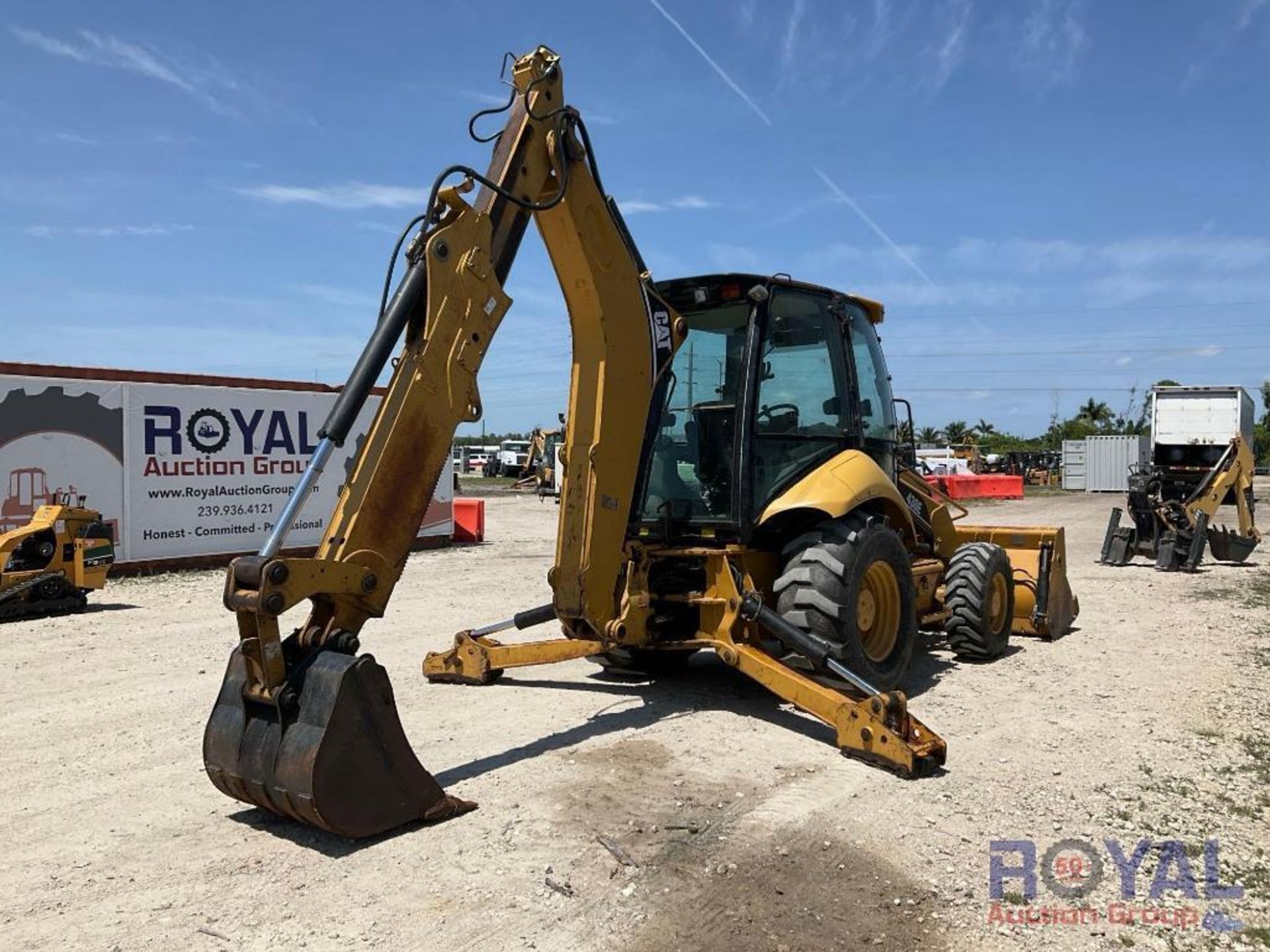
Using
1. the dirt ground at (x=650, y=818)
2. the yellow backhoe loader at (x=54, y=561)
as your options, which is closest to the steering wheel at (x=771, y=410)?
the dirt ground at (x=650, y=818)

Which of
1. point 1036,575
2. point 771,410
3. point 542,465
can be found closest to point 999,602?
point 1036,575

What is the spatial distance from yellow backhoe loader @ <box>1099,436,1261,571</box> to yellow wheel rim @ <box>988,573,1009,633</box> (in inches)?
323

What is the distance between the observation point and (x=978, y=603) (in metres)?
8.13

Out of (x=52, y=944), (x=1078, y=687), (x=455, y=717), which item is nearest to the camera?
(x=52, y=944)

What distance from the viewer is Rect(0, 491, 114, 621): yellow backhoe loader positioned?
1035 centimetres

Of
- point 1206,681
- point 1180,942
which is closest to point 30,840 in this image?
point 1180,942

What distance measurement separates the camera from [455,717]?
6.26 metres

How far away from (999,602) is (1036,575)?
3.92ft

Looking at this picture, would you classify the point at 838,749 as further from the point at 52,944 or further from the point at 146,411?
the point at 146,411

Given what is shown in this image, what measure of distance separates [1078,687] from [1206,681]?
1.07m

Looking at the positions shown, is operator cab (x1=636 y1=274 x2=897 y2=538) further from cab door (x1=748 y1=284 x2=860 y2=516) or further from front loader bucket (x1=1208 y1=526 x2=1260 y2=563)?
front loader bucket (x1=1208 y1=526 x2=1260 y2=563)

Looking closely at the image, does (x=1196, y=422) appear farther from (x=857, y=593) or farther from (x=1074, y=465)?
(x=1074, y=465)

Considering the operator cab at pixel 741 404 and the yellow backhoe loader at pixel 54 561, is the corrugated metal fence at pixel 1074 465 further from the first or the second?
the yellow backhoe loader at pixel 54 561
